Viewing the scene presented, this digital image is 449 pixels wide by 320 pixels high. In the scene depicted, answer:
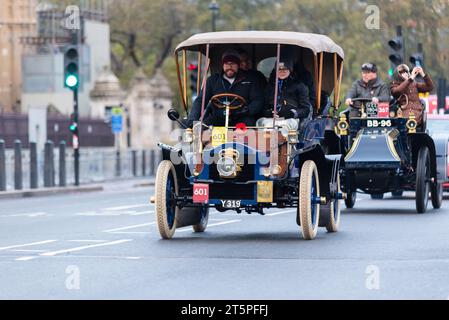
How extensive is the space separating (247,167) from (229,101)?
108cm

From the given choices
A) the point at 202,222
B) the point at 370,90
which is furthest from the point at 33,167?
the point at 202,222

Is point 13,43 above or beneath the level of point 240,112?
above

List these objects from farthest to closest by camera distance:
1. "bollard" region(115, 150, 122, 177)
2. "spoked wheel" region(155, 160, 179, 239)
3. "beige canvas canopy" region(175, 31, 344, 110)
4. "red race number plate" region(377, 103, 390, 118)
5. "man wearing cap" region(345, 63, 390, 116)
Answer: "bollard" region(115, 150, 122, 177) < "man wearing cap" region(345, 63, 390, 116) < "red race number plate" region(377, 103, 390, 118) < "beige canvas canopy" region(175, 31, 344, 110) < "spoked wheel" region(155, 160, 179, 239)

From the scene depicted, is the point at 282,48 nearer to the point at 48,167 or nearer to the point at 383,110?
the point at 383,110

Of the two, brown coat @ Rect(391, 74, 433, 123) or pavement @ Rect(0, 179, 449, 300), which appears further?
brown coat @ Rect(391, 74, 433, 123)

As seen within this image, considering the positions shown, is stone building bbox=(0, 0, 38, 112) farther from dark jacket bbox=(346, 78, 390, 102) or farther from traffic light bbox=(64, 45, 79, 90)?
dark jacket bbox=(346, 78, 390, 102)

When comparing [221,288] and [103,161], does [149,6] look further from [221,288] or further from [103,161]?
[221,288]

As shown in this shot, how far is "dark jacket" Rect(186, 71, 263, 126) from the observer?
17266 millimetres

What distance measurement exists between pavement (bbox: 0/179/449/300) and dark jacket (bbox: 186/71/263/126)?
1.50 m

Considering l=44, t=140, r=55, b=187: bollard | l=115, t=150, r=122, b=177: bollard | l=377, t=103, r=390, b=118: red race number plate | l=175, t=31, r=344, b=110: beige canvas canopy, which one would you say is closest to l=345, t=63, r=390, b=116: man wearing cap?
l=377, t=103, r=390, b=118: red race number plate

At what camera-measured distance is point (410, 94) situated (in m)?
23.2

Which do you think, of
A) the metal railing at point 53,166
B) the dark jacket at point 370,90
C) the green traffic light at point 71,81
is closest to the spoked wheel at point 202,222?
the dark jacket at point 370,90

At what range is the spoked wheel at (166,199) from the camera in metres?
16.6
